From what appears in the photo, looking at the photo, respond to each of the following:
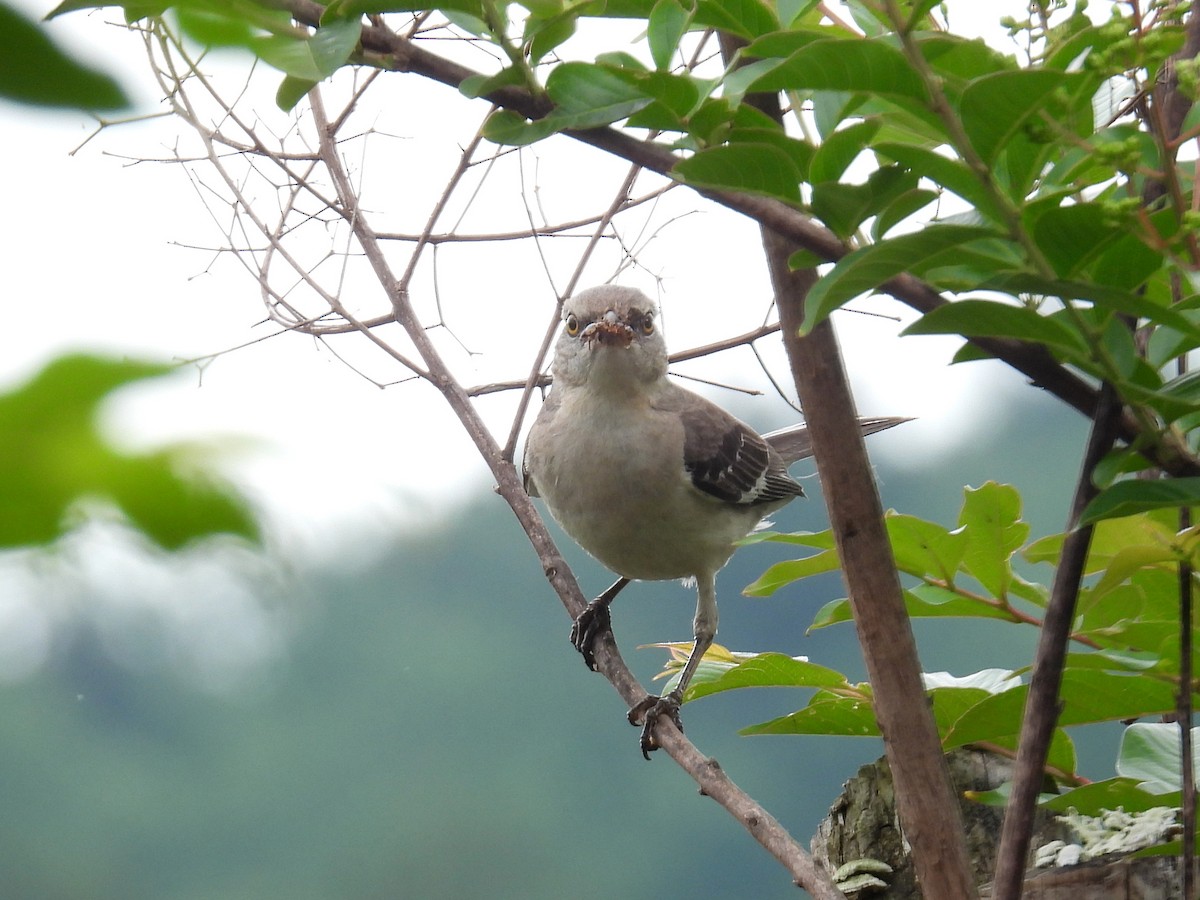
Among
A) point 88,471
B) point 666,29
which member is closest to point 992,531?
point 666,29

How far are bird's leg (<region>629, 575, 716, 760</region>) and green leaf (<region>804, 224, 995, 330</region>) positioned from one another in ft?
2.92

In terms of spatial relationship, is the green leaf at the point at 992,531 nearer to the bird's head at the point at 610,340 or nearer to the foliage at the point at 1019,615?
the foliage at the point at 1019,615

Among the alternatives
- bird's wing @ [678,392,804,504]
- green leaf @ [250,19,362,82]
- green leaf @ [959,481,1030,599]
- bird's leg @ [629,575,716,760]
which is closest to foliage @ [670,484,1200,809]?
green leaf @ [959,481,1030,599]

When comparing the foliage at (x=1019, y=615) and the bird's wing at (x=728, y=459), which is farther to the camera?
the bird's wing at (x=728, y=459)

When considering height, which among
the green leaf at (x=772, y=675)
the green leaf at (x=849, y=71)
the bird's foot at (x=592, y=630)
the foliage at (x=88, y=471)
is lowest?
the foliage at (x=88, y=471)

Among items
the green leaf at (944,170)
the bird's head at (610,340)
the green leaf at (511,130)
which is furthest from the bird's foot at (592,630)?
the green leaf at (944,170)

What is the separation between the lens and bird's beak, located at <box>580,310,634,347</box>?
3.31 metres

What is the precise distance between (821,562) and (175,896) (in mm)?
12813

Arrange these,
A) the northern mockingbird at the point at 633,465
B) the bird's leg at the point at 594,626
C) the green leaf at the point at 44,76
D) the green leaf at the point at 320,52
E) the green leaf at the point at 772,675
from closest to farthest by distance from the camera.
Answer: the green leaf at the point at 44,76, the green leaf at the point at 320,52, the green leaf at the point at 772,675, the bird's leg at the point at 594,626, the northern mockingbird at the point at 633,465

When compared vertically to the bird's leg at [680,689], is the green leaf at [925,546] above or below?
below

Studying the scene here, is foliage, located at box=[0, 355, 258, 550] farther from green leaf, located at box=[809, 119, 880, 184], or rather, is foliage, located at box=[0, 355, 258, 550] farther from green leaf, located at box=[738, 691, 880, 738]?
green leaf, located at box=[738, 691, 880, 738]

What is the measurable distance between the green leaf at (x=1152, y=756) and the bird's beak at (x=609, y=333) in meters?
2.10

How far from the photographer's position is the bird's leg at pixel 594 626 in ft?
9.32

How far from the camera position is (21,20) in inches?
10.9
